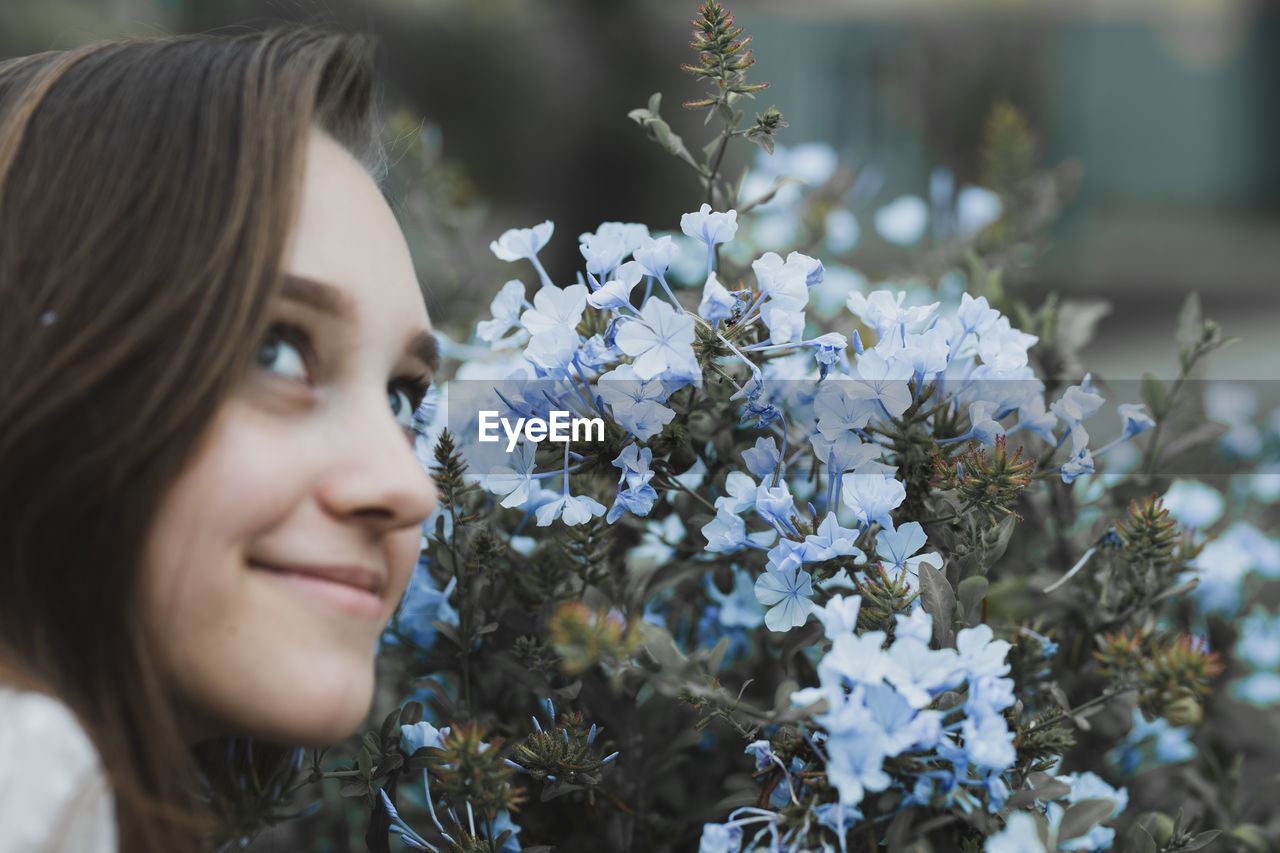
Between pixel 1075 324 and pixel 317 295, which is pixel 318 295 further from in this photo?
pixel 1075 324

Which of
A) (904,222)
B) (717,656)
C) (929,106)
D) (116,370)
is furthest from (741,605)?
(929,106)

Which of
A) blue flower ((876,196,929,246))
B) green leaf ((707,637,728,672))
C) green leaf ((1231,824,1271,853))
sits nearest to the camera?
green leaf ((707,637,728,672))

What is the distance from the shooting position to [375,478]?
0.85 meters

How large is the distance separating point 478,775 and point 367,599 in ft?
0.56

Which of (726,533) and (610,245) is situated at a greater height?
(610,245)

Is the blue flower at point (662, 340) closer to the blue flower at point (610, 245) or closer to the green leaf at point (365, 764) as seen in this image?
the blue flower at point (610, 245)

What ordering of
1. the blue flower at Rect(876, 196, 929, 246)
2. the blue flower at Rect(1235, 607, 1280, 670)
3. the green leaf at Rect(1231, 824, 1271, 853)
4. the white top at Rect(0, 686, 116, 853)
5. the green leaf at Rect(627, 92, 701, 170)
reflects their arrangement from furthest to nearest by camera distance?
the blue flower at Rect(876, 196, 929, 246)
the blue flower at Rect(1235, 607, 1280, 670)
the green leaf at Rect(1231, 824, 1271, 853)
the green leaf at Rect(627, 92, 701, 170)
the white top at Rect(0, 686, 116, 853)

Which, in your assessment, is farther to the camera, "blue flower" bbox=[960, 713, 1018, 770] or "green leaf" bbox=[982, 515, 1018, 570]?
"green leaf" bbox=[982, 515, 1018, 570]

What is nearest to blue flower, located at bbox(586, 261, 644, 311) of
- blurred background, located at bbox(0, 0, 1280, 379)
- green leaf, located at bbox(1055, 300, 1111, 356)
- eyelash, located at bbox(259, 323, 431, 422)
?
eyelash, located at bbox(259, 323, 431, 422)

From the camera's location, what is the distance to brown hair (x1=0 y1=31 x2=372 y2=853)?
77 cm

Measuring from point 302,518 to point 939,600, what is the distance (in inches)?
20.0

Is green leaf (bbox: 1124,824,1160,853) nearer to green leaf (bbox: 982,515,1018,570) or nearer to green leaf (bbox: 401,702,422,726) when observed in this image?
green leaf (bbox: 982,515,1018,570)

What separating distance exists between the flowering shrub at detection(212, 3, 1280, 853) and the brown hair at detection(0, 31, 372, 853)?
23cm

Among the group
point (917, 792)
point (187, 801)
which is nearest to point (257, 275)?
point (187, 801)
